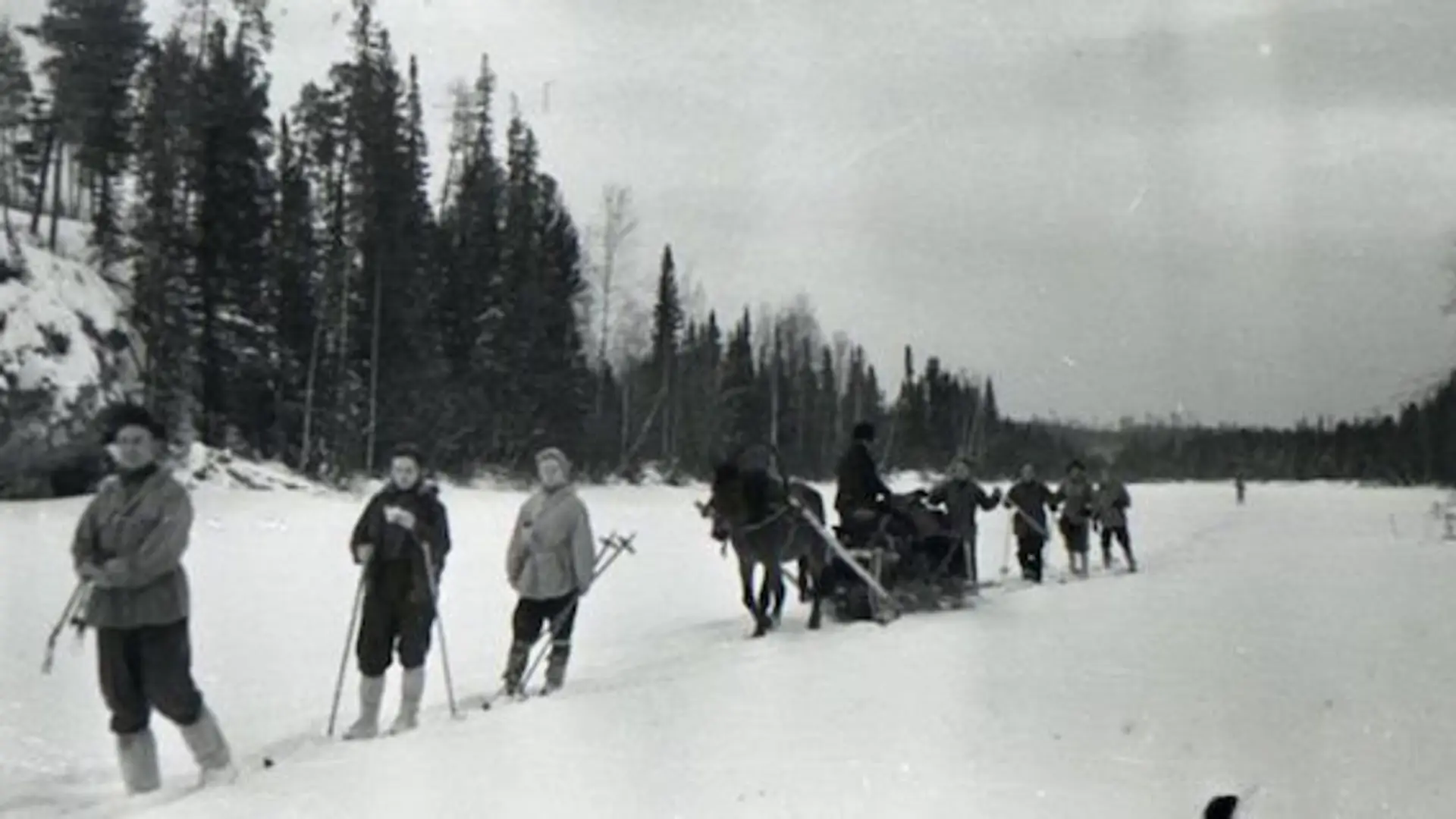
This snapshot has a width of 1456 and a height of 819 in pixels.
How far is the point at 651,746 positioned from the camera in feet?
22.3

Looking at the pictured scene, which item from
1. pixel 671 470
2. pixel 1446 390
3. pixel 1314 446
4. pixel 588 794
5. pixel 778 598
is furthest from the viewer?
pixel 1314 446

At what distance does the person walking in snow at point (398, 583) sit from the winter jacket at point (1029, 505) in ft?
41.1

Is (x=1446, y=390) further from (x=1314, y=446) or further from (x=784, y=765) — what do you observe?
(x=1314, y=446)

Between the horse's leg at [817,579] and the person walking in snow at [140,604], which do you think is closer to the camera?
the person walking in snow at [140,604]

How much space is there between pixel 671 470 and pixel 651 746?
34.7 metres

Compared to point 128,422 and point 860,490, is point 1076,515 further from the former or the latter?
point 128,422

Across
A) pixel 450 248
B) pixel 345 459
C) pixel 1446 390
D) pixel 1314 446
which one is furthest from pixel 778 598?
pixel 1314 446

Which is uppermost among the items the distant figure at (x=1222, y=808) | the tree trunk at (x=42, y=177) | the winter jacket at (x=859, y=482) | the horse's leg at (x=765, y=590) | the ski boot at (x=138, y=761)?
the tree trunk at (x=42, y=177)

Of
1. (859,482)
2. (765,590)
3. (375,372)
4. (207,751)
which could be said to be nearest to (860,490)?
(859,482)

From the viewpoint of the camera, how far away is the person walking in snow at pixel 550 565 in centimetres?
991

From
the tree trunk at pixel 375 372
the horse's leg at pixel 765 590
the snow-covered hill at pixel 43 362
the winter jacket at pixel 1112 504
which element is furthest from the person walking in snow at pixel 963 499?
the tree trunk at pixel 375 372

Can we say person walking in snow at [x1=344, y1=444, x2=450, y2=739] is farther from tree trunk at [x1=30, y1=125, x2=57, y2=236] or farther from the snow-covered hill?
tree trunk at [x1=30, y1=125, x2=57, y2=236]

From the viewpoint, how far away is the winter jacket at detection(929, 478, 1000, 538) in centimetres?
1709

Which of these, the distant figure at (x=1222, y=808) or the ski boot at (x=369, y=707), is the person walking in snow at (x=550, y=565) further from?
the distant figure at (x=1222, y=808)
